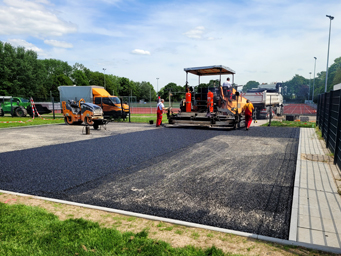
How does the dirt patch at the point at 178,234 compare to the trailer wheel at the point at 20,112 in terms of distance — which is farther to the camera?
the trailer wheel at the point at 20,112

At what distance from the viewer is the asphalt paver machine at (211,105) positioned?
45.3 feet

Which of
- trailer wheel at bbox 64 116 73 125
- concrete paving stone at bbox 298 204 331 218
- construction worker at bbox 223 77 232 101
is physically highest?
construction worker at bbox 223 77 232 101

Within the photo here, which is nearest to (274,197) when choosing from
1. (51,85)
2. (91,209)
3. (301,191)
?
(301,191)

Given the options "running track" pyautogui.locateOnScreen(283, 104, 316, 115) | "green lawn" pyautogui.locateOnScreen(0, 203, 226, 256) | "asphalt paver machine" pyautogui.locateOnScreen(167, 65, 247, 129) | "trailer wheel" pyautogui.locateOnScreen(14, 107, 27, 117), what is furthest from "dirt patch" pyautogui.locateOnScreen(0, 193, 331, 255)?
"running track" pyautogui.locateOnScreen(283, 104, 316, 115)

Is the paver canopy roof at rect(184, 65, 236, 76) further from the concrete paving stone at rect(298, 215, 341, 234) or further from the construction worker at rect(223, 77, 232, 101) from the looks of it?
the concrete paving stone at rect(298, 215, 341, 234)

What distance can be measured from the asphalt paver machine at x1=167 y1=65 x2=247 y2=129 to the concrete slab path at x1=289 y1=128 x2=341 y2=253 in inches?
291

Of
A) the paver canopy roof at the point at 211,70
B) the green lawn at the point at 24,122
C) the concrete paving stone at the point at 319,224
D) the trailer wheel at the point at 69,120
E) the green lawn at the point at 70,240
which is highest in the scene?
the paver canopy roof at the point at 211,70

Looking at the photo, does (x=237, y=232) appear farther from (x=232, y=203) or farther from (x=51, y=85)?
(x=51, y=85)

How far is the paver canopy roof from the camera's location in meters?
13.7

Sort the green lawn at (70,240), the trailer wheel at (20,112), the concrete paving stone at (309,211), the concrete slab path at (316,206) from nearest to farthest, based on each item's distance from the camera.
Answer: the green lawn at (70,240)
the concrete slab path at (316,206)
the concrete paving stone at (309,211)
the trailer wheel at (20,112)

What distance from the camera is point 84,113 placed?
52.0ft

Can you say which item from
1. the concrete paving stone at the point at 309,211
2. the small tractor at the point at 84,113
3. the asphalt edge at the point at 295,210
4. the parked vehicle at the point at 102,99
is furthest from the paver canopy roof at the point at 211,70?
the concrete paving stone at the point at 309,211

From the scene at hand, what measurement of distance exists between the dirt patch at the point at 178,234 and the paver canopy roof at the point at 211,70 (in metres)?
11.2

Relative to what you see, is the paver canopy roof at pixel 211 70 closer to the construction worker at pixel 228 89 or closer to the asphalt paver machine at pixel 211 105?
the asphalt paver machine at pixel 211 105
